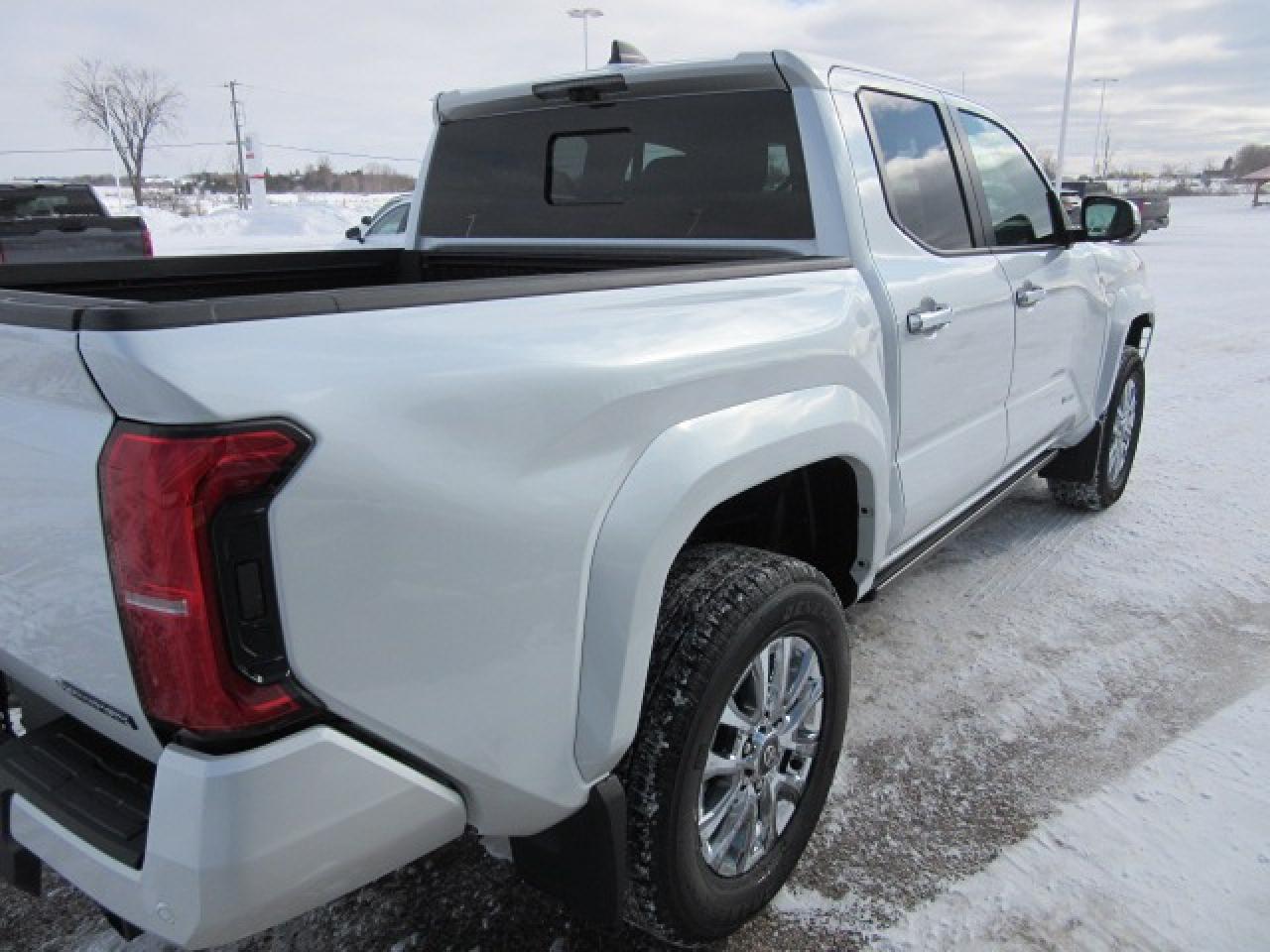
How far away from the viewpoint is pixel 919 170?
10.3ft

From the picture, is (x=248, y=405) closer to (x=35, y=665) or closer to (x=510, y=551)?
(x=510, y=551)

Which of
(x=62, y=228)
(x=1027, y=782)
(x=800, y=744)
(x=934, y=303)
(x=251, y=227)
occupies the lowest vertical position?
(x=1027, y=782)

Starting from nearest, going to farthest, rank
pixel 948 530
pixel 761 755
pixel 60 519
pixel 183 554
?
pixel 183 554, pixel 60 519, pixel 761 755, pixel 948 530

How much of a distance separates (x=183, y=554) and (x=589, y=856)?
96 cm

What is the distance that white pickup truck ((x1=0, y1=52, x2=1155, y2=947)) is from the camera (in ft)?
4.27

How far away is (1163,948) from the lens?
2.18m

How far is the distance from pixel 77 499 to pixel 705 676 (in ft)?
3.71

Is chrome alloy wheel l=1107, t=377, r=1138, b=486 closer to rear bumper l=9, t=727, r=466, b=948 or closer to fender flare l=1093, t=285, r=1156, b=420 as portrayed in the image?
fender flare l=1093, t=285, r=1156, b=420

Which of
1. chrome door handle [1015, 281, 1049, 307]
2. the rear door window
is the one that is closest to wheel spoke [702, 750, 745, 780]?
the rear door window

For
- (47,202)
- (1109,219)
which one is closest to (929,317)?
(1109,219)

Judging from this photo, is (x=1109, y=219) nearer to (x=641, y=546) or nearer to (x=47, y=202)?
(x=641, y=546)

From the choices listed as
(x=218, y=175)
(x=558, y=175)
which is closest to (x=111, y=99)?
(x=218, y=175)

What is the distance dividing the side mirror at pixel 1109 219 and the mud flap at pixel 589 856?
335 cm

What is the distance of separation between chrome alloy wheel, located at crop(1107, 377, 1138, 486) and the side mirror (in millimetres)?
1032
